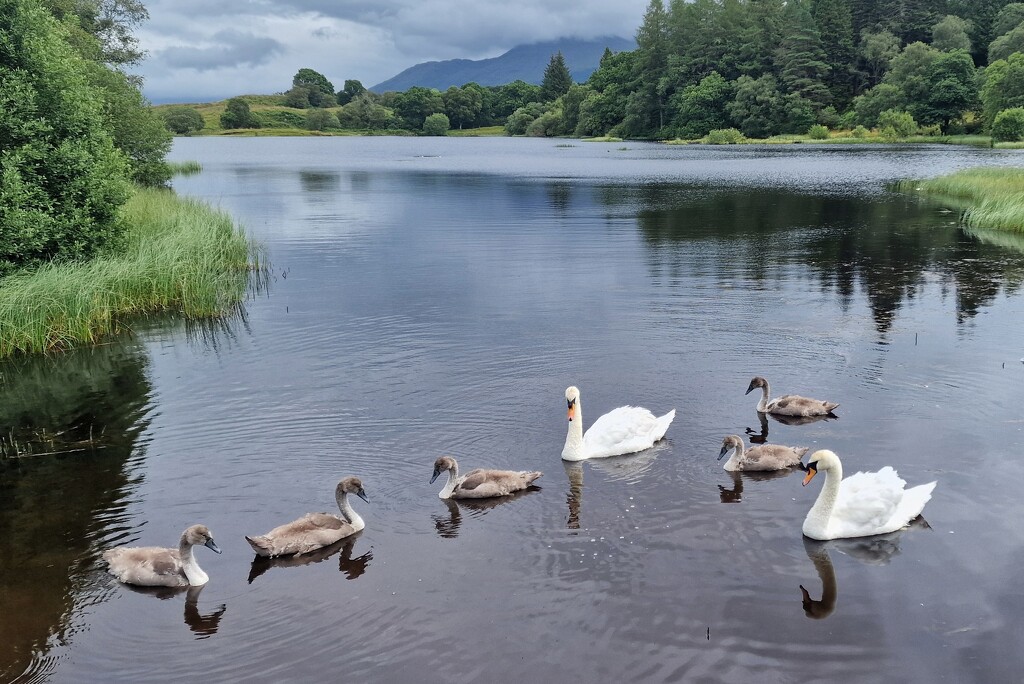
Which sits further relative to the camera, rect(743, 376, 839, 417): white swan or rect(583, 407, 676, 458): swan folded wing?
rect(743, 376, 839, 417): white swan

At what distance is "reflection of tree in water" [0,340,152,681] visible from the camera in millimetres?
10602

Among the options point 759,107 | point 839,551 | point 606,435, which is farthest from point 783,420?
point 759,107

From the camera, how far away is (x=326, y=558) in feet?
38.9

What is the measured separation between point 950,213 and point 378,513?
4568cm

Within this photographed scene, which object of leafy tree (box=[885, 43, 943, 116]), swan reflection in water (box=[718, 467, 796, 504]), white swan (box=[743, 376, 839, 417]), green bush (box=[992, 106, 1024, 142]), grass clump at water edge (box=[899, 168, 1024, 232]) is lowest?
swan reflection in water (box=[718, 467, 796, 504])

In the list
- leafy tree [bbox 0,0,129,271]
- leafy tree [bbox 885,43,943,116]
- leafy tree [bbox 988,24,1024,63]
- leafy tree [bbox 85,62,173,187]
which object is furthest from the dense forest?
leafy tree [bbox 988,24,1024,63]

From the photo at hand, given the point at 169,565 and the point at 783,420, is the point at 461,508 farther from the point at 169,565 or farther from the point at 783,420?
the point at 783,420

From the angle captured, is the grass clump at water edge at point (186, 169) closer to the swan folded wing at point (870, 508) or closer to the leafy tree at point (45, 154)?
the leafy tree at point (45, 154)

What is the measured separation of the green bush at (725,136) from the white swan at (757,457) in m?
154

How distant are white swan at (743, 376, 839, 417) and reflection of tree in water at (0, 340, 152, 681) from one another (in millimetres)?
11664

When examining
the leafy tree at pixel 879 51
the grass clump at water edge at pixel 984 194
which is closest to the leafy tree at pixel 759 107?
the leafy tree at pixel 879 51

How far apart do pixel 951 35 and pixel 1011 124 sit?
194 feet

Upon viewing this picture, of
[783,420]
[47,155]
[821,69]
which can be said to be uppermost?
[821,69]

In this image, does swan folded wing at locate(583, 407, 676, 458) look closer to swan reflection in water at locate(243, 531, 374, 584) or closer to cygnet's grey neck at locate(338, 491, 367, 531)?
cygnet's grey neck at locate(338, 491, 367, 531)
